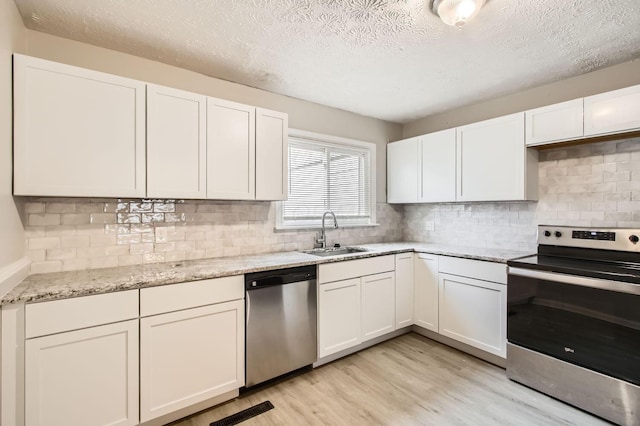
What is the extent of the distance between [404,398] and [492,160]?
2.21m

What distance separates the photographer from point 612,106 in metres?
2.21

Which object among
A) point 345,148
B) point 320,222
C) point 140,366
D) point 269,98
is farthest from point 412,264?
point 140,366

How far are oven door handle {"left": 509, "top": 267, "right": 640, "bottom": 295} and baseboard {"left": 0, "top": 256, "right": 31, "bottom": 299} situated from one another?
315cm

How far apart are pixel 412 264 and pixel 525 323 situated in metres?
1.15

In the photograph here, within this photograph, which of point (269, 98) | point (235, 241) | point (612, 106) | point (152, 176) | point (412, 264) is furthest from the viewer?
point (412, 264)

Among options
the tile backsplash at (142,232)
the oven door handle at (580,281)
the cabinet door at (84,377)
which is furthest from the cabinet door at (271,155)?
the oven door handle at (580,281)

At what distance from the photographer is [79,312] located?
1.58 meters

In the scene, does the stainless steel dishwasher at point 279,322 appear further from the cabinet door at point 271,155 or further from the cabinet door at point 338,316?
the cabinet door at point 271,155

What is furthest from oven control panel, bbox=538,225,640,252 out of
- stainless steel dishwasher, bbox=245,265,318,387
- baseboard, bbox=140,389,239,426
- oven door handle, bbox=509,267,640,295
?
baseboard, bbox=140,389,239,426

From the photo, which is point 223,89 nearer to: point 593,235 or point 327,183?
point 327,183

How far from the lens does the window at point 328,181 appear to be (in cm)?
315

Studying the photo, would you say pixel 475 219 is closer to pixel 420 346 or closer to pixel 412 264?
pixel 412 264

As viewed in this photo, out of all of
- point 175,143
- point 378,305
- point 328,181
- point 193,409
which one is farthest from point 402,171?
point 193,409

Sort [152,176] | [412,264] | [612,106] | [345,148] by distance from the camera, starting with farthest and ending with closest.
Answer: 1. [345,148]
2. [412,264]
3. [612,106]
4. [152,176]
